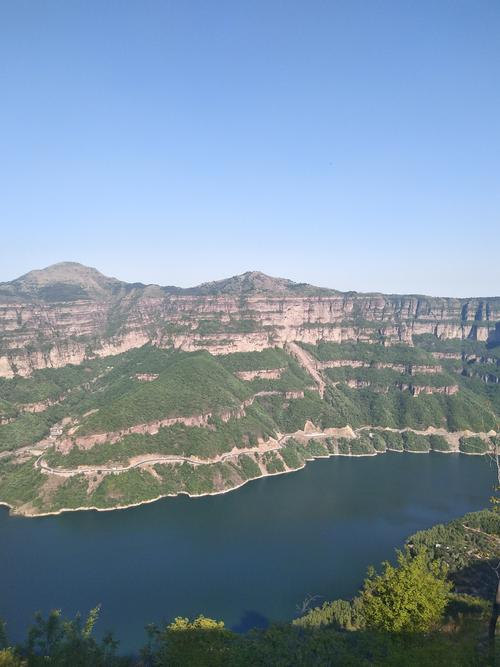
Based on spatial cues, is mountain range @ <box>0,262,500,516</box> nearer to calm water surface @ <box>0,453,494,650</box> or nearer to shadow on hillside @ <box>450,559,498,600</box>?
calm water surface @ <box>0,453,494,650</box>

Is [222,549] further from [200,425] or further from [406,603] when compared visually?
[406,603]

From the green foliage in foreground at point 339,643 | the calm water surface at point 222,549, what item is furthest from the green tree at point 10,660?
the calm water surface at point 222,549

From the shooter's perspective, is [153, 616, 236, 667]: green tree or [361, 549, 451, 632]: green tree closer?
[153, 616, 236, 667]: green tree

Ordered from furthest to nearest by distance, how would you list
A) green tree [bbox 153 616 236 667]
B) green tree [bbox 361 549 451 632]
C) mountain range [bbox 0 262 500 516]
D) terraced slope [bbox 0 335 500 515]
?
mountain range [bbox 0 262 500 516] → terraced slope [bbox 0 335 500 515] → green tree [bbox 361 549 451 632] → green tree [bbox 153 616 236 667]

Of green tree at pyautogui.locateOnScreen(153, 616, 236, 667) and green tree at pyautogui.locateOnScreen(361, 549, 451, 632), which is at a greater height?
green tree at pyautogui.locateOnScreen(361, 549, 451, 632)

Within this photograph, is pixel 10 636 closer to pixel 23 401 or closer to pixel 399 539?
pixel 399 539

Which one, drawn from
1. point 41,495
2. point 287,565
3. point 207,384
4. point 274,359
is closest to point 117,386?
point 207,384

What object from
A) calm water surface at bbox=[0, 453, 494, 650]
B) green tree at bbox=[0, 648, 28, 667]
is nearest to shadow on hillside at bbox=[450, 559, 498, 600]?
calm water surface at bbox=[0, 453, 494, 650]

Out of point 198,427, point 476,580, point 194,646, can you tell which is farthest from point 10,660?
point 198,427

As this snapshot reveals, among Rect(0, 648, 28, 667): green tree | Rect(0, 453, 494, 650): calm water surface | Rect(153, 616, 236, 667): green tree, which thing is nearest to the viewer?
Rect(0, 648, 28, 667): green tree
